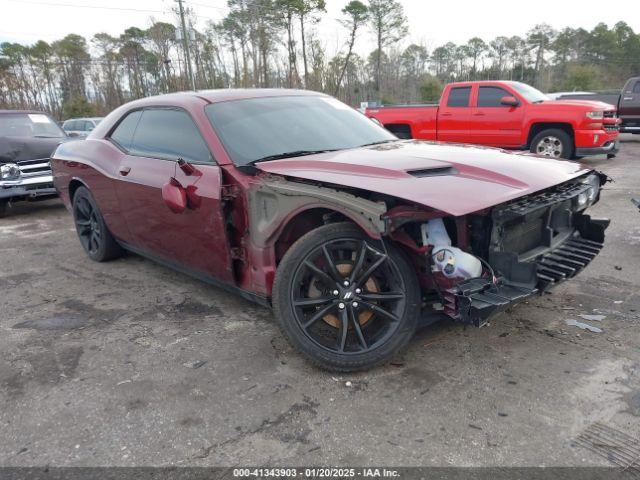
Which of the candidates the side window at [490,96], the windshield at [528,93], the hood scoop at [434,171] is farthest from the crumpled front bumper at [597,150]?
the hood scoop at [434,171]

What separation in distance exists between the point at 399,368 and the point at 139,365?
157 centimetres

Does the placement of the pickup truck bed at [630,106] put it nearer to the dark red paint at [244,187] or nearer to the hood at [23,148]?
the dark red paint at [244,187]

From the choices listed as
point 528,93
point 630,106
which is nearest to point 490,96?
point 528,93

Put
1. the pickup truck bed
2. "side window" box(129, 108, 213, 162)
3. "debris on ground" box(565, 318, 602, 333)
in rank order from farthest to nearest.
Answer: the pickup truck bed → "side window" box(129, 108, 213, 162) → "debris on ground" box(565, 318, 602, 333)

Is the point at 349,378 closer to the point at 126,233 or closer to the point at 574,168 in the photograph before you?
the point at 574,168

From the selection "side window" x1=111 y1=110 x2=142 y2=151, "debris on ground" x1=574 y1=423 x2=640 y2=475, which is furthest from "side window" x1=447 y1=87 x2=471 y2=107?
"debris on ground" x1=574 y1=423 x2=640 y2=475

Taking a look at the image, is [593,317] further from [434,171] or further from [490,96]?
[490,96]

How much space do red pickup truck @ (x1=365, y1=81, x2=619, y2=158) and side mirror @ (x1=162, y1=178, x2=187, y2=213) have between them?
7.42 m

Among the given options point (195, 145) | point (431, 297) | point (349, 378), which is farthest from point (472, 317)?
point (195, 145)

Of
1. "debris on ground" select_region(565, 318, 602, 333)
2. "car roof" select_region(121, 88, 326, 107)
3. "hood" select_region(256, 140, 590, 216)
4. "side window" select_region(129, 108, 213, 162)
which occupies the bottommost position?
"debris on ground" select_region(565, 318, 602, 333)

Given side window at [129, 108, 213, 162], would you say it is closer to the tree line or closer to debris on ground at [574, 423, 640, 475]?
debris on ground at [574, 423, 640, 475]

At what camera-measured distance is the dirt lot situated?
2193 millimetres

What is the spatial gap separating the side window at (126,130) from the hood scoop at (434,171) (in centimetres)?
277

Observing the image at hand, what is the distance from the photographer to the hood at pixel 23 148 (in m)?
7.62
